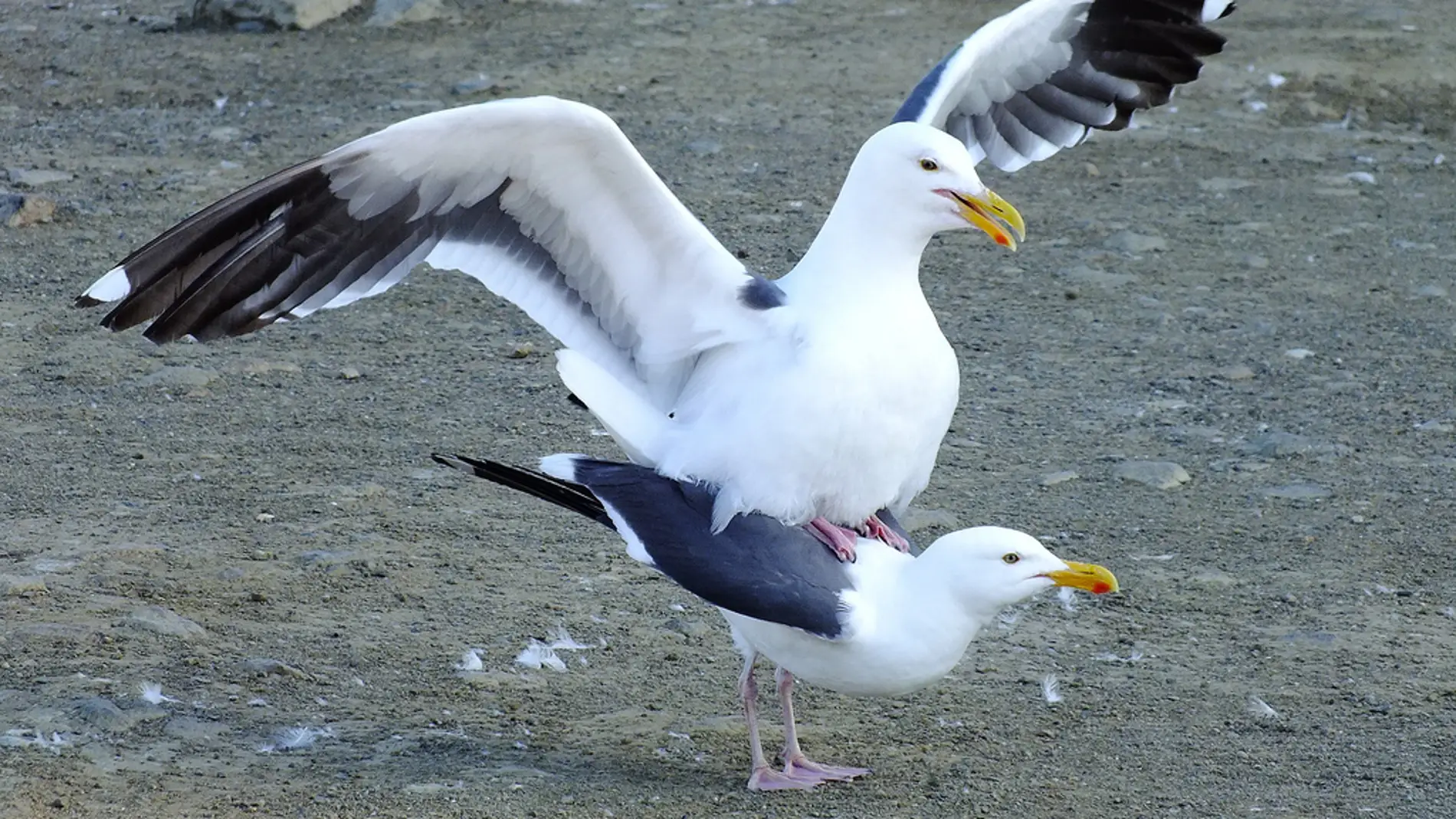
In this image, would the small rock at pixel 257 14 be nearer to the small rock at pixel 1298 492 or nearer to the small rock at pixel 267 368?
the small rock at pixel 267 368

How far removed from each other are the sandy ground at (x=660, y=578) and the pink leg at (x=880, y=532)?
44 centimetres

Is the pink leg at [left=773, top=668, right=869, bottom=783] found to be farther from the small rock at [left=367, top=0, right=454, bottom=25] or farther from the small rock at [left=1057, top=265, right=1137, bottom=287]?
the small rock at [left=367, top=0, right=454, bottom=25]

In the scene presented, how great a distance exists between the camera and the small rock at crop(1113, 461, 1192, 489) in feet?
19.7

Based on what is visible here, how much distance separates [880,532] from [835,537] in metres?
0.22

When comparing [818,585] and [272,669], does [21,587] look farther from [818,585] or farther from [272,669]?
[818,585]

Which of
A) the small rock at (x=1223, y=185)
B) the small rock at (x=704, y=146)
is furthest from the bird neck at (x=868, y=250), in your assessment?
Result: the small rock at (x=1223, y=185)

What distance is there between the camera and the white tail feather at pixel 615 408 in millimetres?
4535

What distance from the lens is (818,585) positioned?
4160 millimetres

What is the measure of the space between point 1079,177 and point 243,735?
5.80 m

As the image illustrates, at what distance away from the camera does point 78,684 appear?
14.5 ft

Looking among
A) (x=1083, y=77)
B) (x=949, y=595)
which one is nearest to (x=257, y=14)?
(x=1083, y=77)

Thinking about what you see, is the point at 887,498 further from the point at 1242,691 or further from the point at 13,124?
the point at 13,124

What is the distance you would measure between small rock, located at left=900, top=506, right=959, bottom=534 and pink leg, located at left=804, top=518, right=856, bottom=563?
125cm

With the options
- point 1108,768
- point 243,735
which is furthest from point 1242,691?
point 243,735
